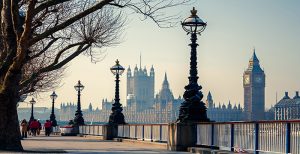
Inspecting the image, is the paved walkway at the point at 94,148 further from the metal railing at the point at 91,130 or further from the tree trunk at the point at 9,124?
the metal railing at the point at 91,130

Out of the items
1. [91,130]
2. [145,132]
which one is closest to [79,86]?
[91,130]

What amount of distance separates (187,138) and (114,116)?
58.6 feet

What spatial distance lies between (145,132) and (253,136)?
14.6 meters

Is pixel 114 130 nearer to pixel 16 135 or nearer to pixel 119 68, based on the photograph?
pixel 119 68

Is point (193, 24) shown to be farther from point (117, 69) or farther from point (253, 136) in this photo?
point (117, 69)

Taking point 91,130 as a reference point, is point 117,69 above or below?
above

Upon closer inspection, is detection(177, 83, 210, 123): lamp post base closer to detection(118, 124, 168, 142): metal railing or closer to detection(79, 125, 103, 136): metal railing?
detection(118, 124, 168, 142): metal railing

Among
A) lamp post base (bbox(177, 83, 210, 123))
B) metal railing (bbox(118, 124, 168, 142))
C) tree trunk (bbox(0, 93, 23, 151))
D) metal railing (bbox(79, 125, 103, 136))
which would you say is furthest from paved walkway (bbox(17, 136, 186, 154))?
metal railing (bbox(79, 125, 103, 136))

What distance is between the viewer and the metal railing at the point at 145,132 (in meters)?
30.1

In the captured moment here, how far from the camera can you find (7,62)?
69.1 ft

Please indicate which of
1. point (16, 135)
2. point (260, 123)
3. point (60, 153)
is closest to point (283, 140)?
point (260, 123)

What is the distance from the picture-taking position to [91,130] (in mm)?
51031

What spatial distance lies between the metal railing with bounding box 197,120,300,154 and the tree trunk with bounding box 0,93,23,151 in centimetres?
659

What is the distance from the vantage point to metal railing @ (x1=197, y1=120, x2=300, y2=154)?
1712cm
